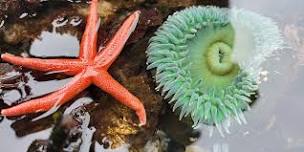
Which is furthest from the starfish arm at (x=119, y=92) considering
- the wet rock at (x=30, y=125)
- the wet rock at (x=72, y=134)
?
the wet rock at (x=30, y=125)

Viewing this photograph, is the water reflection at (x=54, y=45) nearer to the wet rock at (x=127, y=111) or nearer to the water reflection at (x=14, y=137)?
the wet rock at (x=127, y=111)

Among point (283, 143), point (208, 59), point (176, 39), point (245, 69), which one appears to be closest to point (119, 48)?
point (176, 39)

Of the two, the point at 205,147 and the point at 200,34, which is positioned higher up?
the point at 200,34

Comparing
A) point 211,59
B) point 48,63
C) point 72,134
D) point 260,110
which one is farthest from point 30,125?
point 260,110

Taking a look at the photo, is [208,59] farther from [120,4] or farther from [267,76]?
[120,4]

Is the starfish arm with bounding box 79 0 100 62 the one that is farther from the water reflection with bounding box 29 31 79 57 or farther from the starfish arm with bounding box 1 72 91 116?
the water reflection with bounding box 29 31 79 57
